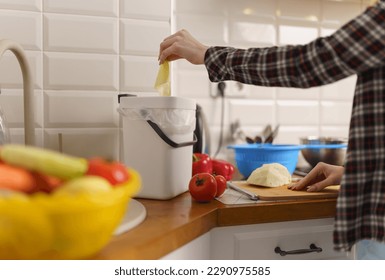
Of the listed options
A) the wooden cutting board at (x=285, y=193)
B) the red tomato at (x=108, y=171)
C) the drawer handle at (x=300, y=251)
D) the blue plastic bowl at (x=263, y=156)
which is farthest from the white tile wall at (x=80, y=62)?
the red tomato at (x=108, y=171)

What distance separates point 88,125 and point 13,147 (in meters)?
0.74

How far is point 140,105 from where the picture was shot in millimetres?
1070

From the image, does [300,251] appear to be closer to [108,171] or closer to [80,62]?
[108,171]

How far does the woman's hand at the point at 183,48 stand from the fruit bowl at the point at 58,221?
1.52 ft

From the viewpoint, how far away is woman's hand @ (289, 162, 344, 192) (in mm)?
1093

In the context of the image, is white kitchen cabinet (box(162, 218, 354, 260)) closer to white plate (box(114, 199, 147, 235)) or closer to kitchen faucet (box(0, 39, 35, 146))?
white plate (box(114, 199, 147, 235))

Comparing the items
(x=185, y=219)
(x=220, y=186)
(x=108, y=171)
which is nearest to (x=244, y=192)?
(x=220, y=186)

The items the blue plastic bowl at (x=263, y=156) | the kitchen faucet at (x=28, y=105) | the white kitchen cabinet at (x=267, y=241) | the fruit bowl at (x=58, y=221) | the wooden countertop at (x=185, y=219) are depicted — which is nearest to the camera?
the fruit bowl at (x=58, y=221)

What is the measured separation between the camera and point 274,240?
3.29 ft

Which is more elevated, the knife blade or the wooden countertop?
the knife blade

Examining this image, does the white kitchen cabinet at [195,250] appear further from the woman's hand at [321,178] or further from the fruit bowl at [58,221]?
the woman's hand at [321,178]

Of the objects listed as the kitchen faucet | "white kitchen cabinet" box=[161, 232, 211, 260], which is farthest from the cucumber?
the kitchen faucet

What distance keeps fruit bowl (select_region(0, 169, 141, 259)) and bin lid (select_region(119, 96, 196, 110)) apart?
47 centimetres

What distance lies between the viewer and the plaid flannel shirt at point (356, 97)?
2.37 feet
